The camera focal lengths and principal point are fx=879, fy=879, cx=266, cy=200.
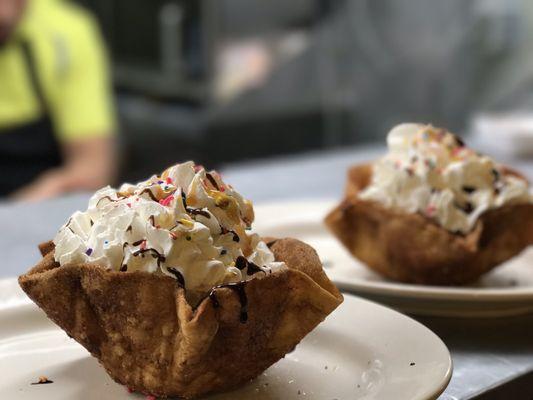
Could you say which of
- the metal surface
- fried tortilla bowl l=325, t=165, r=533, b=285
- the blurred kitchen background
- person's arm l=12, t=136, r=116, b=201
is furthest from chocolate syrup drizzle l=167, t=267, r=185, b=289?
the blurred kitchen background

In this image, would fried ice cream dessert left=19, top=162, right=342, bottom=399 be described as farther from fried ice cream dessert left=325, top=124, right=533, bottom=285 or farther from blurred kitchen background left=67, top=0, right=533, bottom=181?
blurred kitchen background left=67, top=0, right=533, bottom=181

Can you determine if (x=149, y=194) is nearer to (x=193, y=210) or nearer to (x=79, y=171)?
(x=193, y=210)

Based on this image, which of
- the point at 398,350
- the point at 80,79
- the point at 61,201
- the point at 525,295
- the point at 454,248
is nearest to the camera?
the point at 398,350

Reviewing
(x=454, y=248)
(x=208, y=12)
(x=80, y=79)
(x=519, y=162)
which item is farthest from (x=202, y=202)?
(x=208, y=12)

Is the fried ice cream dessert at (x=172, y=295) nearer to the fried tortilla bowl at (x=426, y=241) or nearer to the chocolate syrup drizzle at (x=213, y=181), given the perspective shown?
the chocolate syrup drizzle at (x=213, y=181)

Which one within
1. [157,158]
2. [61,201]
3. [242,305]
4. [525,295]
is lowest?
[157,158]

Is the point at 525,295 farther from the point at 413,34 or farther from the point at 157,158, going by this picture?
the point at 413,34
